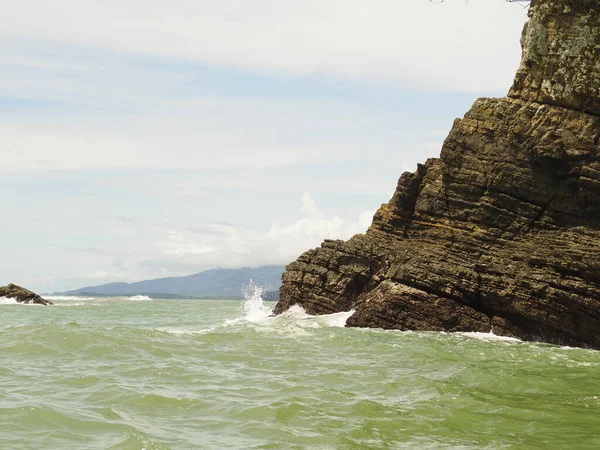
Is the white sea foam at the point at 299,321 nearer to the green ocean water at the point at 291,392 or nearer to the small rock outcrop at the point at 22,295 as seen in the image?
the green ocean water at the point at 291,392

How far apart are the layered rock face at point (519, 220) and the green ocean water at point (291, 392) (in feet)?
9.77

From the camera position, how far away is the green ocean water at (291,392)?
13.5 m

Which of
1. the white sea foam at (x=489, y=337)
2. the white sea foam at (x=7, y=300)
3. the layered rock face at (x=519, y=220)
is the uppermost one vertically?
the layered rock face at (x=519, y=220)

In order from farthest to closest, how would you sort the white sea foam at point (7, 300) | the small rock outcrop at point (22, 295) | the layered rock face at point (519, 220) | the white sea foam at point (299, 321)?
the small rock outcrop at point (22, 295), the white sea foam at point (7, 300), the white sea foam at point (299, 321), the layered rock face at point (519, 220)

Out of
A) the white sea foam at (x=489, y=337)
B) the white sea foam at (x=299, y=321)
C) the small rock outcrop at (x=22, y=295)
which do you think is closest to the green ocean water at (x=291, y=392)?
the white sea foam at (x=489, y=337)

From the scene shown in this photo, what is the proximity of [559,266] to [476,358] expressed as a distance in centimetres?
892

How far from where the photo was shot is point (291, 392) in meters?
17.6

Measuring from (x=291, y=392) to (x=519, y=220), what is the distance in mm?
18782

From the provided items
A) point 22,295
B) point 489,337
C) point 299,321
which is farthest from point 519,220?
point 22,295

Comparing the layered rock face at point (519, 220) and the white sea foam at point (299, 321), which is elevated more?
the layered rock face at point (519, 220)

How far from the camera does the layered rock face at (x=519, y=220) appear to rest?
3019 cm

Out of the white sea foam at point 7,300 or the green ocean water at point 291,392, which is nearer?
the green ocean water at point 291,392

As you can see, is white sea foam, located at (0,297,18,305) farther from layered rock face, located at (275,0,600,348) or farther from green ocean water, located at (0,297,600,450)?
layered rock face, located at (275,0,600,348)

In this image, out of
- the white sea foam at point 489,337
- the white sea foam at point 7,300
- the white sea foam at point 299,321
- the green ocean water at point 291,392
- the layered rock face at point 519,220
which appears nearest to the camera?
the green ocean water at point 291,392
